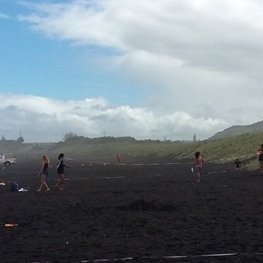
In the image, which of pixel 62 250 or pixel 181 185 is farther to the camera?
pixel 181 185

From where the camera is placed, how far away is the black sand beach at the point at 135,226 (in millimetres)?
14352

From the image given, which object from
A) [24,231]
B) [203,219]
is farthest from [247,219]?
[24,231]

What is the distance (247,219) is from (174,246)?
5223 mm

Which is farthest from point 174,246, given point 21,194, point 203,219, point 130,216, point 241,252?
point 21,194

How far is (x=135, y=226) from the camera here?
61.9 ft

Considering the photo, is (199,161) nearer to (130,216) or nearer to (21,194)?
(21,194)

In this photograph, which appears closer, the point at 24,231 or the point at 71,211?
the point at 24,231

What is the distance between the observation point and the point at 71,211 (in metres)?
23.4

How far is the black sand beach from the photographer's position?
14.4 metres

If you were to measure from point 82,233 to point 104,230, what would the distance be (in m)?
0.74

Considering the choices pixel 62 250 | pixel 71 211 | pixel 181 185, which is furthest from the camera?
pixel 181 185

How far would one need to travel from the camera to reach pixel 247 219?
1977cm

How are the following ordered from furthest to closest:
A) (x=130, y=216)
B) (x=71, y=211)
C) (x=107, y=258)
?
(x=71, y=211)
(x=130, y=216)
(x=107, y=258)

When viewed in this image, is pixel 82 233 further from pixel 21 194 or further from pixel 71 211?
pixel 21 194
